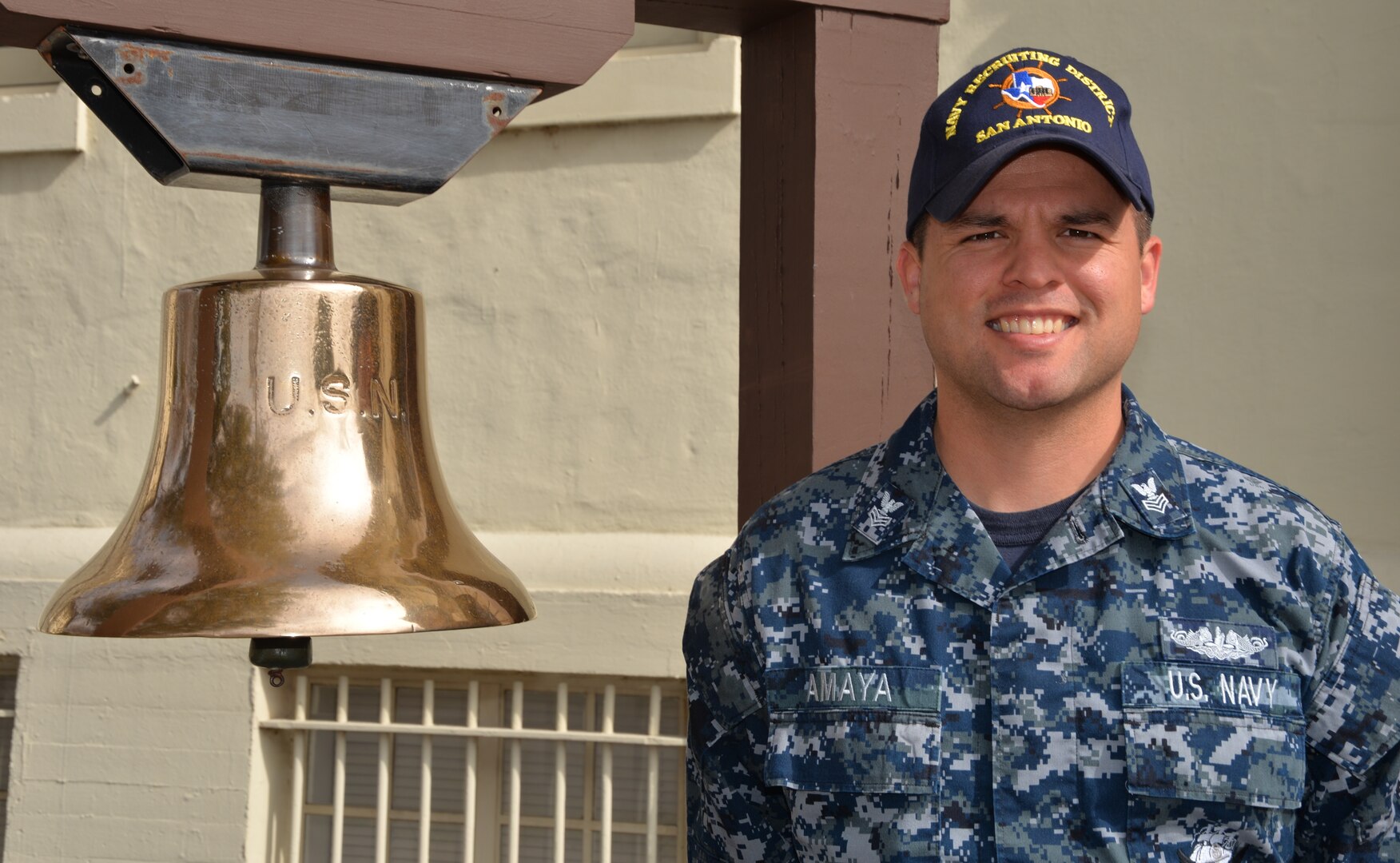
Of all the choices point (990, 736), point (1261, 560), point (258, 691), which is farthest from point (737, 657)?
point (258, 691)

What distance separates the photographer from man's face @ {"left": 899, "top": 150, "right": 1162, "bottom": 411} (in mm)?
1634

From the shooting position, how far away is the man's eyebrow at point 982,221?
1694 mm

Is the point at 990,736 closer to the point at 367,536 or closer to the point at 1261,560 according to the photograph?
the point at 1261,560

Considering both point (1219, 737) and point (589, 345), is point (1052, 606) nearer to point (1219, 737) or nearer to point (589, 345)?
point (1219, 737)

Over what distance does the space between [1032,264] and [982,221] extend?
0.08 m

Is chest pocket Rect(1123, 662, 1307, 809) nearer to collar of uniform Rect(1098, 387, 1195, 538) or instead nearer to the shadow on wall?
collar of uniform Rect(1098, 387, 1195, 538)

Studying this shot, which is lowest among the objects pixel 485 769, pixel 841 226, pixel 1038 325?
pixel 485 769

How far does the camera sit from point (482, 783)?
15.0ft

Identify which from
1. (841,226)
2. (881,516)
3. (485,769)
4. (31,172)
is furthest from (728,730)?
(31,172)

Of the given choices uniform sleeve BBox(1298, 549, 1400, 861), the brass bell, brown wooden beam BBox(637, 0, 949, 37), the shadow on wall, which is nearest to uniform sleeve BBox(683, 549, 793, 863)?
the brass bell

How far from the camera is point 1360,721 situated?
1.57 meters

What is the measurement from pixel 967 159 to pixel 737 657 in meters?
0.64

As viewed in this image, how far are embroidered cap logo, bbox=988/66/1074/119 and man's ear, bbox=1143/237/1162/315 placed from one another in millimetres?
208

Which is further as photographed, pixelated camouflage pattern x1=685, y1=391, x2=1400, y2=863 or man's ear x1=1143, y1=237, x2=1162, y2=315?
man's ear x1=1143, y1=237, x2=1162, y2=315
